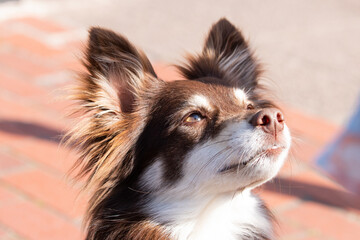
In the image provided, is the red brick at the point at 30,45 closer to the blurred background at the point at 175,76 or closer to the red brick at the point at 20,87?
the blurred background at the point at 175,76

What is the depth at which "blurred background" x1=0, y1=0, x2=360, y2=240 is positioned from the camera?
15.1ft

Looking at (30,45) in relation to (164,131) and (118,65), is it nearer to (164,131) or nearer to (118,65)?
(118,65)

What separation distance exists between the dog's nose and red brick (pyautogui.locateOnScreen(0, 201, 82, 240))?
1.95 metres

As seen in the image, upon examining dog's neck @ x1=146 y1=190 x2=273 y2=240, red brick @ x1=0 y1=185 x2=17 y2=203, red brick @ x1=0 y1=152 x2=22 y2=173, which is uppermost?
dog's neck @ x1=146 y1=190 x2=273 y2=240

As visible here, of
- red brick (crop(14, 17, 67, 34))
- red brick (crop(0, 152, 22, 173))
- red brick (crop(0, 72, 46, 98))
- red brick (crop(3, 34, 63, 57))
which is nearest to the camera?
red brick (crop(0, 152, 22, 173))

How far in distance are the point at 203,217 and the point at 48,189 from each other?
208 cm

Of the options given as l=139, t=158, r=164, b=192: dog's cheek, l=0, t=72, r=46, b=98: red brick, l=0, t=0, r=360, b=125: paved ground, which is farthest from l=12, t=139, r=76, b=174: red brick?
l=0, t=0, r=360, b=125: paved ground

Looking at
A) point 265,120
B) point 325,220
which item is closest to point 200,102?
point 265,120

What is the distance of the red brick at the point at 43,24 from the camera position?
822 centimetres

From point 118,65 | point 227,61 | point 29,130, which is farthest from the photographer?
point 29,130

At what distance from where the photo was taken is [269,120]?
289cm

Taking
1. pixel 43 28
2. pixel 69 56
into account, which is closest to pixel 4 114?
pixel 69 56

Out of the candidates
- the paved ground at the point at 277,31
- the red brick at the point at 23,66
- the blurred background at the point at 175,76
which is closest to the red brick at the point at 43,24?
the blurred background at the point at 175,76

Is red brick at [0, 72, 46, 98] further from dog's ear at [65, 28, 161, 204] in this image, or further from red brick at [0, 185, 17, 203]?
dog's ear at [65, 28, 161, 204]
